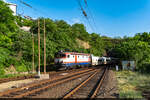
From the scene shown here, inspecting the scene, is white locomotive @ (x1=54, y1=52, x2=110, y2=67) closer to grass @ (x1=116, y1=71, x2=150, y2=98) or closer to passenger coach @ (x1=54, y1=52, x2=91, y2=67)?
passenger coach @ (x1=54, y1=52, x2=91, y2=67)

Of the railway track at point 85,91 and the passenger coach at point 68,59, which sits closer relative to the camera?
the railway track at point 85,91

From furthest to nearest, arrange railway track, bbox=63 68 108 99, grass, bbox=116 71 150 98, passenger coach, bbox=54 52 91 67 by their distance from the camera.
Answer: passenger coach, bbox=54 52 91 67, railway track, bbox=63 68 108 99, grass, bbox=116 71 150 98

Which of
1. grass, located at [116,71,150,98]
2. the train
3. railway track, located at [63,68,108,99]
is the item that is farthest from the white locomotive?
railway track, located at [63,68,108,99]

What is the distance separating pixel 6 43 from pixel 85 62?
17.7m

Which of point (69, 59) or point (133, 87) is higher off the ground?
point (69, 59)

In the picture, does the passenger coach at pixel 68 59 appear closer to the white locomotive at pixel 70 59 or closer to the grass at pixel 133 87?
the white locomotive at pixel 70 59

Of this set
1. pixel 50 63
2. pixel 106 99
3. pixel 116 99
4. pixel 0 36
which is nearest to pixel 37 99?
pixel 106 99

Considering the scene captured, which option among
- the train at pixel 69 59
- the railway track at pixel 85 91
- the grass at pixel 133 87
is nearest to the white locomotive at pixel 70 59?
the train at pixel 69 59

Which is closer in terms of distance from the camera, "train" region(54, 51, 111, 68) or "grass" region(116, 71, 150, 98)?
"grass" region(116, 71, 150, 98)

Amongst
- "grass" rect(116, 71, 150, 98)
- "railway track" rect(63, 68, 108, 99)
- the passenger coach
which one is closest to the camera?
"grass" rect(116, 71, 150, 98)

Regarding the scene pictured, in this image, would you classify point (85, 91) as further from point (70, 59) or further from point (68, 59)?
point (70, 59)

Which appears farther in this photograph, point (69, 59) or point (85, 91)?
point (69, 59)

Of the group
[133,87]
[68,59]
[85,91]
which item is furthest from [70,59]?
[85,91]

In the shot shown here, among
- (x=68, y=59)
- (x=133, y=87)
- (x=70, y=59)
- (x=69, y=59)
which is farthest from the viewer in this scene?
(x=70, y=59)
